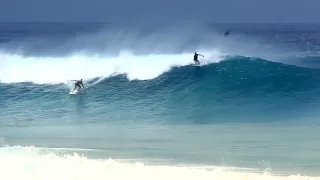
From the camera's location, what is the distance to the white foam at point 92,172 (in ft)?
26.3

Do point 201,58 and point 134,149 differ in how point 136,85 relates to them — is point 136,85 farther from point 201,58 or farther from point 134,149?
point 134,149

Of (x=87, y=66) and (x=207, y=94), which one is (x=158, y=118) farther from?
(x=87, y=66)

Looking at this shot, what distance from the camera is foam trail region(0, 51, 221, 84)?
70.2 feet

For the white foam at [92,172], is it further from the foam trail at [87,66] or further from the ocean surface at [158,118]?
the foam trail at [87,66]

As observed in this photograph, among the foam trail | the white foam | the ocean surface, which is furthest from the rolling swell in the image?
the white foam

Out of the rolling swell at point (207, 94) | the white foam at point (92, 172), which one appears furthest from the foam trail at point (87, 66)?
the white foam at point (92, 172)

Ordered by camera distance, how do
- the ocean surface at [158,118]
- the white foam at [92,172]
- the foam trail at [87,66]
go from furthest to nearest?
the foam trail at [87,66], the ocean surface at [158,118], the white foam at [92,172]

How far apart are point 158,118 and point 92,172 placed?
6.16 m

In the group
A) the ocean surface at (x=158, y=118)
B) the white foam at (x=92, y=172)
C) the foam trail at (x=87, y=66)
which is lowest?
the white foam at (x=92, y=172)

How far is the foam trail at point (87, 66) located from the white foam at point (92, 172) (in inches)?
460

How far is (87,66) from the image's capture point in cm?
2322

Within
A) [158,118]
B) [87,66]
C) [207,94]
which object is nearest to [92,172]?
[158,118]

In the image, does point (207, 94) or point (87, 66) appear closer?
point (207, 94)

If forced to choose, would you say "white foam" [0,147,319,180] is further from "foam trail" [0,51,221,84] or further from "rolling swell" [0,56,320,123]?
"foam trail" [0,51,221,84]
